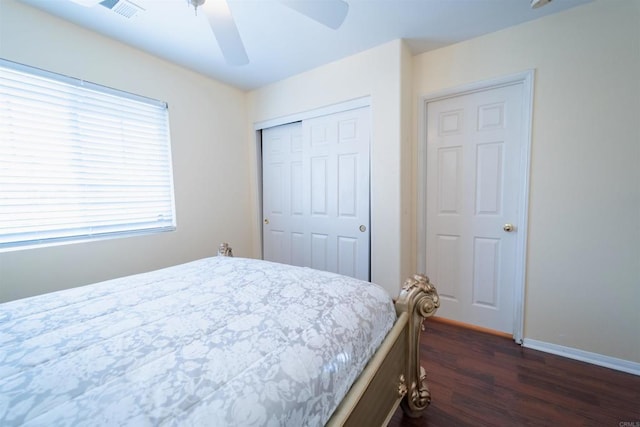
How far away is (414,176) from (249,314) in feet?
6.44

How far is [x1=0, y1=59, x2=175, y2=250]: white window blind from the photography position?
163 centimetres

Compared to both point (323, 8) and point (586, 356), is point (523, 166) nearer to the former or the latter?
point (586, 356)

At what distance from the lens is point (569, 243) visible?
1.79 m

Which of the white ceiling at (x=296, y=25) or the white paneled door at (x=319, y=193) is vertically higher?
the white ceiling at (x=296, y=25)

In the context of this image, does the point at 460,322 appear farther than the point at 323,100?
No

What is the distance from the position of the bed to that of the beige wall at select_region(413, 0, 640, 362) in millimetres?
1303

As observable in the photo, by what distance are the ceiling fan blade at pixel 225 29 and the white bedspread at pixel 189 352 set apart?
1.33 m

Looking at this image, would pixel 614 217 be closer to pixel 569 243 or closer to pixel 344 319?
pixel 569 243

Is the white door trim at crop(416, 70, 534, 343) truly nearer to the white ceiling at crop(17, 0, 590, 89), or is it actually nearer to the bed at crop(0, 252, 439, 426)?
the white ceiling at crop(17, 0, 590, 89)

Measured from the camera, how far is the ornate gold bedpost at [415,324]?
1258mm

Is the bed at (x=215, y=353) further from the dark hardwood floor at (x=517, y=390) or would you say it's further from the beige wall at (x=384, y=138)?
the beige wall at (x=384, y=138)

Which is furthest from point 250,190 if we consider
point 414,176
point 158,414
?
point 158,414

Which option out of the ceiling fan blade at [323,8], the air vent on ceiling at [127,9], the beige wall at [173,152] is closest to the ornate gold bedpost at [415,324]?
the ceiling fan blade at [323,8]

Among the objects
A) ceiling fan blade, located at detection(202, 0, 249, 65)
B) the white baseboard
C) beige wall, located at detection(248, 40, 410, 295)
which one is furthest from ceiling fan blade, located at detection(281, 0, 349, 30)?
the white baseboard
